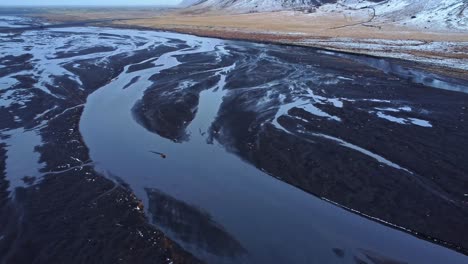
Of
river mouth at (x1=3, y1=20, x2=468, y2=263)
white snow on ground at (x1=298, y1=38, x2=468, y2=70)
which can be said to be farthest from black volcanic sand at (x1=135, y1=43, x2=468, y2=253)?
white snow on ground at (x1=298, y1=38, x2=468, y2=70)

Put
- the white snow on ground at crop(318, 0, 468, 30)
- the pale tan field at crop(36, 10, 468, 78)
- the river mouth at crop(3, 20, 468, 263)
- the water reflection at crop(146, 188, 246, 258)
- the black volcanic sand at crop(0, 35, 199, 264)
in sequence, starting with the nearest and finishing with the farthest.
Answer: the black volcanic sand at crop(0, 35, 199, 264) → the water reflection at crop(146, 188, 246, 258) → the river mouth at crop(3, 20, 468, 263) → the pale tan field at crop(36, 10, 468, 78) → the white snow on ground at crop(318, 0, 468, 30)

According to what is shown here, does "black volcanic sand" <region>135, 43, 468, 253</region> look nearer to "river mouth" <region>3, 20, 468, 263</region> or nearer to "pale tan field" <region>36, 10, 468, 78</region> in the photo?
"river mouth" <region>3, 20, 468, 263</region>

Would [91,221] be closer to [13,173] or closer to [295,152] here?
[13,173]

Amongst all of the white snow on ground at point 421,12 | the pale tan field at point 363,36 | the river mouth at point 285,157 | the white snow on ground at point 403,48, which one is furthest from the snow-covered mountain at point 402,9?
the river mouth at point 285,157

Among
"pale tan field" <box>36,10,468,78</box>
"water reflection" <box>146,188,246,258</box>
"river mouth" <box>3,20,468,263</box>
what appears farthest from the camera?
"pale tan field" <box>36,10,468,78</box>

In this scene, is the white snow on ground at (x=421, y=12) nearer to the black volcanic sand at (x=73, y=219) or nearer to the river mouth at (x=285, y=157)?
the river mouth at (x=285, y=157)

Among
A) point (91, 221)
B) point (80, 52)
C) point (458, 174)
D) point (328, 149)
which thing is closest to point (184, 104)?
point (328, 149)
